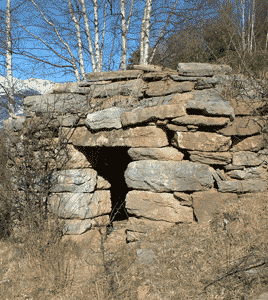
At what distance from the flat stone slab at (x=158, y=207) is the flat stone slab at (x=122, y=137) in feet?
2.34

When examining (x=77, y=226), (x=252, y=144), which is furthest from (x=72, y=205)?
(x=252, y=144)

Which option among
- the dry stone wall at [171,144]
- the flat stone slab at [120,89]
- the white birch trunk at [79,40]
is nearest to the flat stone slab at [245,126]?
the dry stone wall at [171,144]

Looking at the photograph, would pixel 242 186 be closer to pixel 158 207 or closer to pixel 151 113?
pixel 158 207

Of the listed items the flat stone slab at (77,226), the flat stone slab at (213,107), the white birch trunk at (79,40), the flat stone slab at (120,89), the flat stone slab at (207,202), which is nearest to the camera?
the flat stone slab at (207,202)

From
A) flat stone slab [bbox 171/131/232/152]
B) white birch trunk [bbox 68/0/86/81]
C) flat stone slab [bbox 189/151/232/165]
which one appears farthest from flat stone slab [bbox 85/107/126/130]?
white birch trunk [bbox 68/0/86/81]

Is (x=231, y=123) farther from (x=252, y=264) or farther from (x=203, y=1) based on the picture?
(x=203, y=1)

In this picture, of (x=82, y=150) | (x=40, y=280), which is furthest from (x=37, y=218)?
(x=82, y=150)

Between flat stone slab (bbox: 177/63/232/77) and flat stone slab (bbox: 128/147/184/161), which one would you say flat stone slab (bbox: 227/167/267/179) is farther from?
flat stone slab (bbox: 177/63/232/77)

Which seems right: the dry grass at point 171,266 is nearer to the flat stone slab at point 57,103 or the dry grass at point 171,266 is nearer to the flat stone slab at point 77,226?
the flat stone slab at point 77,226

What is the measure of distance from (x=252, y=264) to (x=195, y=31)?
256 inches

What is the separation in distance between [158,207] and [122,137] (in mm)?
1146

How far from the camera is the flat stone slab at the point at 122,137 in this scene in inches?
129

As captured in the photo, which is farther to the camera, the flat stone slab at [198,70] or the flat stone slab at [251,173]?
the flat stone slab at [198,70]

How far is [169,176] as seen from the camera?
313cm
